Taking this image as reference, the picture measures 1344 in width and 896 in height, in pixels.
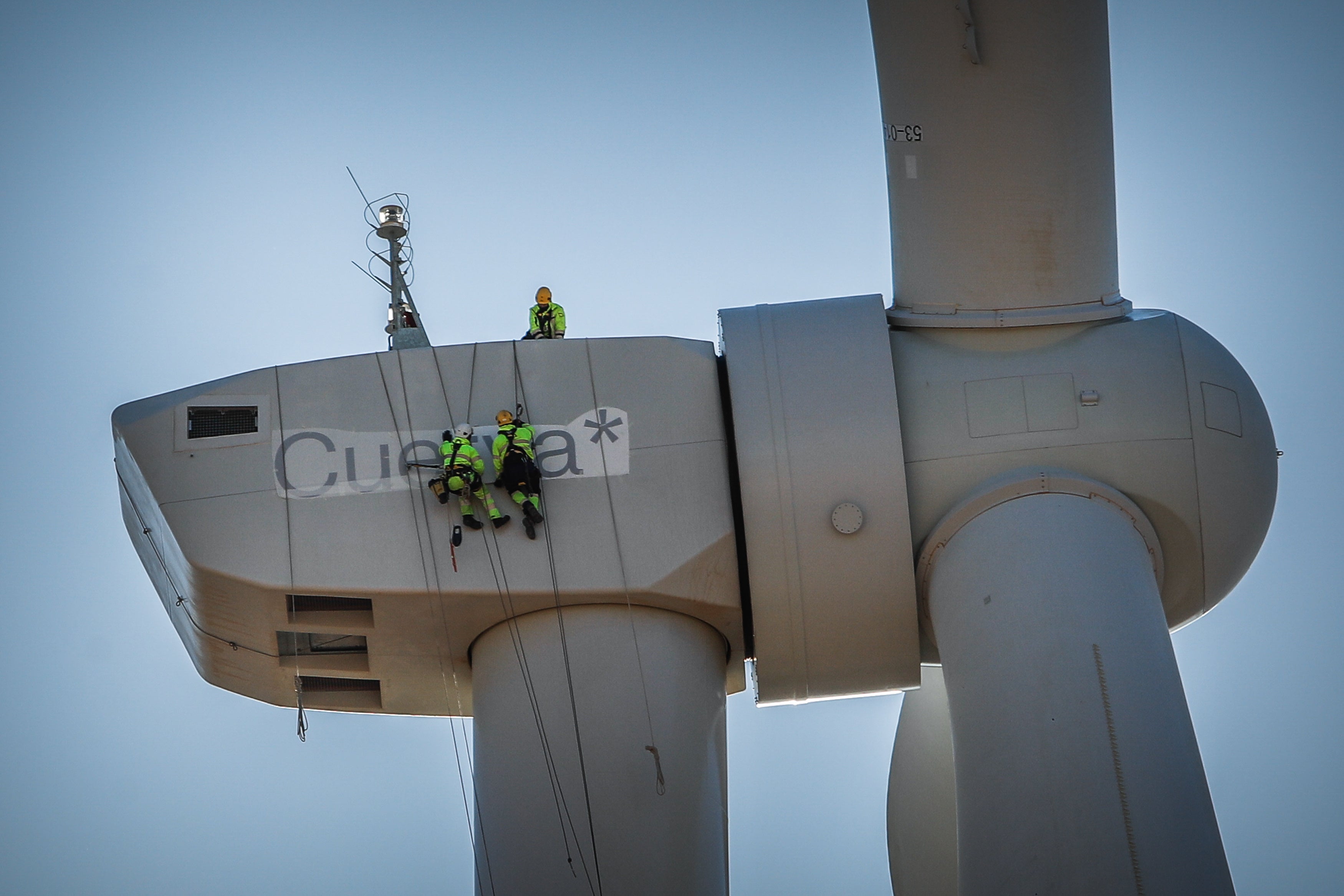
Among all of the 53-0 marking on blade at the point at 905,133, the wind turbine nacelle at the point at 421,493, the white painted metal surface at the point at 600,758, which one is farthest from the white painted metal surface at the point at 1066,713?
the 53-0 marking on blade at the point at 905,133

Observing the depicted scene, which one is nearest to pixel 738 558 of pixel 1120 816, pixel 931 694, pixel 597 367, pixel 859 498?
pixel 859 498

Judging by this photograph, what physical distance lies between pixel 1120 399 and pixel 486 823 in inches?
314

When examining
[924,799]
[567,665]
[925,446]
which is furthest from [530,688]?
[924,799]

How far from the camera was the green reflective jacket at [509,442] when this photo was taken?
47.9 feet

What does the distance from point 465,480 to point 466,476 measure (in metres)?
0.05

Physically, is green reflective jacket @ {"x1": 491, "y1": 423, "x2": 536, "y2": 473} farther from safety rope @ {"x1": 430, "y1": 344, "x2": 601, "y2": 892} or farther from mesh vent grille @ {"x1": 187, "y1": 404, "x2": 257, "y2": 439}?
mesh vent grille @ {"x1": 187, "y1": 404, "x2": 257, "y2": 439}

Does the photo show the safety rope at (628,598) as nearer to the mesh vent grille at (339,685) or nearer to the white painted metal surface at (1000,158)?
the mesh vent grille at (339,685)

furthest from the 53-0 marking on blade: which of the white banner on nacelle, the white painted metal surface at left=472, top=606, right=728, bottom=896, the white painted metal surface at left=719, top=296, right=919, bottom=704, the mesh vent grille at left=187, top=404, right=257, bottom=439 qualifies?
the mesh vent grille at left=187, top=404, right=257, bottom=439

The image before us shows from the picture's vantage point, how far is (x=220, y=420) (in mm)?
15062

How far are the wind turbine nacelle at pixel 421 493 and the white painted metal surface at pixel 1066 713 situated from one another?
2.77 metres

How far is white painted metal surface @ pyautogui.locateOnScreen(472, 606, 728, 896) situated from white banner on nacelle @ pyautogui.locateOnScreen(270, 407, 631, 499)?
1.58m

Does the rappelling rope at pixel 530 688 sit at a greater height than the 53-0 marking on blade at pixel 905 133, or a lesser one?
lesser

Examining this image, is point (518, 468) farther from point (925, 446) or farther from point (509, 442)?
point (925, 446)

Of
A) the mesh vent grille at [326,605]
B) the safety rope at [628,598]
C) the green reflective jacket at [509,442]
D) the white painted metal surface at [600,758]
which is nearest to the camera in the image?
the white painted metal surface at [600,758]
